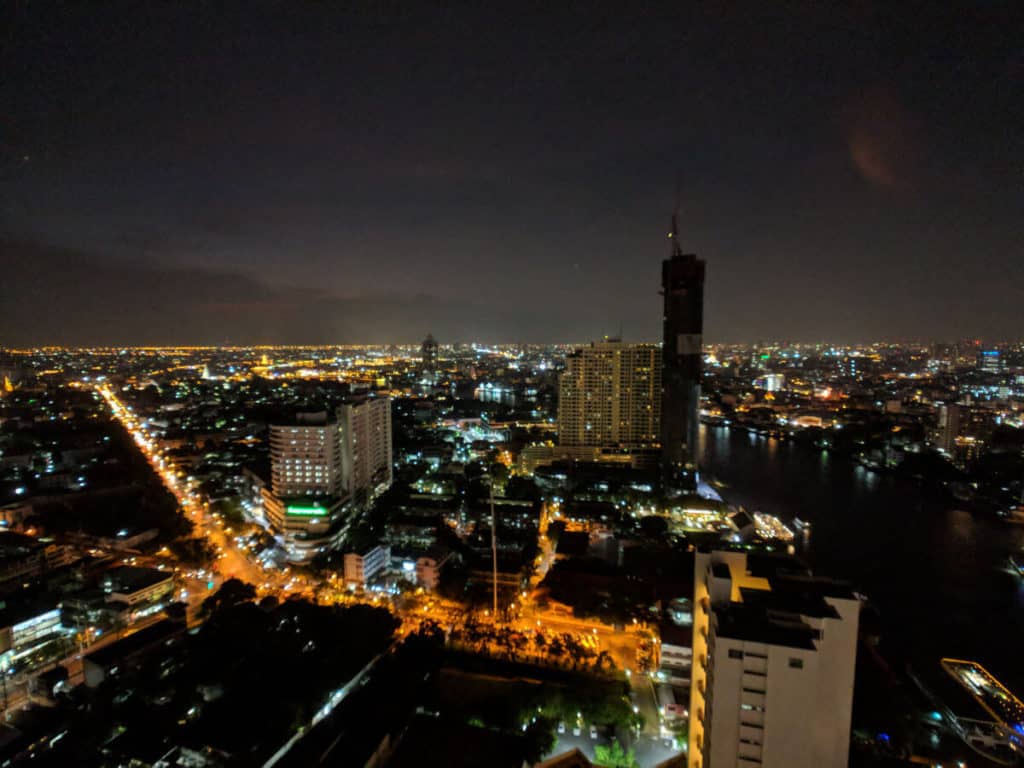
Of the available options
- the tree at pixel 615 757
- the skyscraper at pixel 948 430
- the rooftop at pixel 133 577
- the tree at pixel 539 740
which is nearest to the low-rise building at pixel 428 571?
the tree at pixel 539 740

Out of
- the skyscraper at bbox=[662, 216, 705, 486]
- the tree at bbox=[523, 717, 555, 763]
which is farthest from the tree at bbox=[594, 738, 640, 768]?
the skyscraper at bbox=[662, 216, 705, 486]

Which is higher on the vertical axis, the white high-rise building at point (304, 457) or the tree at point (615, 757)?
the white high-rise building at point (304, 457)

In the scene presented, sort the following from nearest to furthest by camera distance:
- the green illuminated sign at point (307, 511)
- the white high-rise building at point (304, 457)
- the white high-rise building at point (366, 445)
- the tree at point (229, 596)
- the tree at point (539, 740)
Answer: the tree at point (539, 740)
the tree at point (229, 596)
the green illuminated sign at point (307, 511)
the white high-rise building at point (304, 457)
the white high-rise building at point (366, 445)

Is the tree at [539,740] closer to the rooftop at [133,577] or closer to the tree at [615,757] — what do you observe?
the tree at [615,757]

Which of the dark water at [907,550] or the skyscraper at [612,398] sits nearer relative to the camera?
the dark water at [907,550]

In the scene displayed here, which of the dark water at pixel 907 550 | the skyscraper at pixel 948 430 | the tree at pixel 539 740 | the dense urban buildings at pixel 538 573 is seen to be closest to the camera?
the dense urban buildings at pixel 538 573

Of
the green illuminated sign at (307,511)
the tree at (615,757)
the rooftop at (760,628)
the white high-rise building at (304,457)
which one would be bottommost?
the tree at (615,757)
